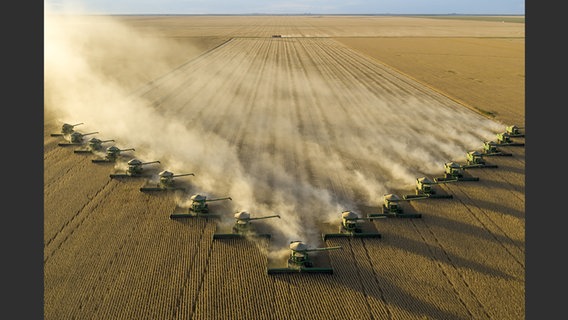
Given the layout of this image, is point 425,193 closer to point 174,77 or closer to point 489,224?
point 489,224

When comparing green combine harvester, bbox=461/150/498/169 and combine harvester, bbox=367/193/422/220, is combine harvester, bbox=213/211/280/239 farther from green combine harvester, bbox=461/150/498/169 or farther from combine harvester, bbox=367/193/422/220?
green combine harvester, bbox=461/150/498/169

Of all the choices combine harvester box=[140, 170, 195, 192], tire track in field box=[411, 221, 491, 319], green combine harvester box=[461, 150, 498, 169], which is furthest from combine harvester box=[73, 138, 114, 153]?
green combine harvester box=[461, 150, 498, 169]

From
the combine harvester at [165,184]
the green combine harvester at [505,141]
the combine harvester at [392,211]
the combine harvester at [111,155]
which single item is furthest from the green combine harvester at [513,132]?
the combine harvester at [111,155]

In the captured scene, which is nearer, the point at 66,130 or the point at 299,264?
the point at 299,264

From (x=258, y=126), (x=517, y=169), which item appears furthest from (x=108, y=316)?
(x=517, y=169)

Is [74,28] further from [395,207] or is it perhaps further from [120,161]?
[395,207]

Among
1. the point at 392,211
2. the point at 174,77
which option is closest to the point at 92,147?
the point at 392,211
